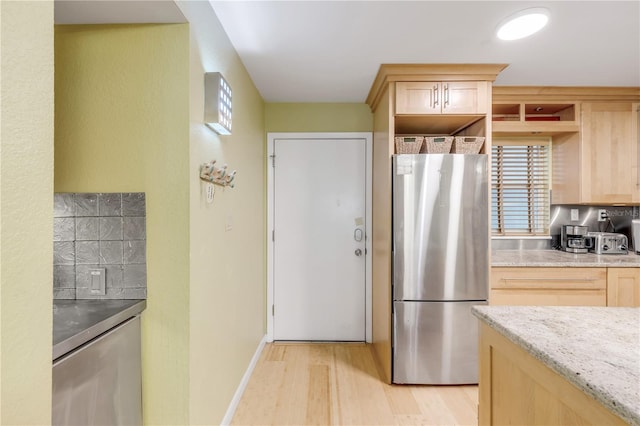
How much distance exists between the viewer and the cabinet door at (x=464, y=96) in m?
2.33

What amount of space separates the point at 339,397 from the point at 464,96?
2.39 meters

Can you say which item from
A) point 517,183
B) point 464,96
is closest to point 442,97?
point 464,96

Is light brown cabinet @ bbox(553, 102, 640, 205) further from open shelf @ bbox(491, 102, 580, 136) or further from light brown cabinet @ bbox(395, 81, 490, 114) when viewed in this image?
light brown cabinet @ bbox(395, 81, 490, 114)

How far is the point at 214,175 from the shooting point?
1.58 m

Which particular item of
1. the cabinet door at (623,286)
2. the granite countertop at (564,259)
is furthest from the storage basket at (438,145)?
the cabinet door at (623,286)

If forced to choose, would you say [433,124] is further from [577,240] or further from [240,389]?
[240,389]

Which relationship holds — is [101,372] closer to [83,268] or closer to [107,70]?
[83,268]

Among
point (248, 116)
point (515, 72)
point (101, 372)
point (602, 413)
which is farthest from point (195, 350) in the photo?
point (515, 72)

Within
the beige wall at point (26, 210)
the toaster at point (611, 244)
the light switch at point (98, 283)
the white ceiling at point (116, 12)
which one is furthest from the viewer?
the toaster at point (611, 244)

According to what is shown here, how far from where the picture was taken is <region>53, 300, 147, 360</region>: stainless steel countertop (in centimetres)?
97

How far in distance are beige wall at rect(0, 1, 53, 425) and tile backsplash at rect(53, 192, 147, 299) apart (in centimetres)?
82

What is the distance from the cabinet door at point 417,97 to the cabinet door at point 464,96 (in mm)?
57

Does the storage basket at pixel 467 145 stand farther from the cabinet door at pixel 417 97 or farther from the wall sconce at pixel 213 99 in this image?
the wall sconce at pixel 213 99

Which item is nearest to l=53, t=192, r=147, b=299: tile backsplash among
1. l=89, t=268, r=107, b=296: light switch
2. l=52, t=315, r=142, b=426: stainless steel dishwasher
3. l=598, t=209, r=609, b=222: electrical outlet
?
l=89, t=268, r=107, b=296: light switch
